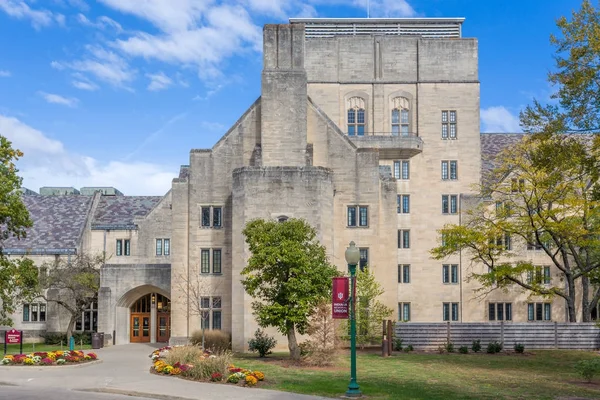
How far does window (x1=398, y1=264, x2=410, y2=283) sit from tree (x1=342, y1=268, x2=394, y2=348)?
14.1m

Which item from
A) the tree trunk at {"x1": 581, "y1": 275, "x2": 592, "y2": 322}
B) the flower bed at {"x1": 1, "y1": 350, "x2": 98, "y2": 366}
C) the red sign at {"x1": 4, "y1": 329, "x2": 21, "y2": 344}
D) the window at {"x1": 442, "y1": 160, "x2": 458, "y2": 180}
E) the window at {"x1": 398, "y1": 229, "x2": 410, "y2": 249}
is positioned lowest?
the flower bed at {"x1": 1, "y1": 350, "x2": 98, "y2": 366}

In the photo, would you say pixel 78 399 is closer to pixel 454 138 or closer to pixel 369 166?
pixel 369 166

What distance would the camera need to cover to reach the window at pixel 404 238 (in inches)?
2258

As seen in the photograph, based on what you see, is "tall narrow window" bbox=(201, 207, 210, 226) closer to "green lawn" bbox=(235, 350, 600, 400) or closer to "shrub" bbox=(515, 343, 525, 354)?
"green lawn" bbox=(235, 350, 600, 400)

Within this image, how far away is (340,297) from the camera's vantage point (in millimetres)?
25266

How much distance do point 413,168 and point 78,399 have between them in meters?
39.2

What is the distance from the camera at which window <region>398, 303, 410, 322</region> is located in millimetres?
56875

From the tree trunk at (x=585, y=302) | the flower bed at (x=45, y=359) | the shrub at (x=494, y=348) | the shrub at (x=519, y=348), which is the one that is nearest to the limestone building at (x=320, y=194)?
the tree trunk at (x=585, y=302)

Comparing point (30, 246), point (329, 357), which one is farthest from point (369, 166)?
point (30, 246)

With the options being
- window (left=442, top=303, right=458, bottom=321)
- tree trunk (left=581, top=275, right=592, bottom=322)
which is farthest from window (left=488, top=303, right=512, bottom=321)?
tree trunk (left=581, top=275, right=592, bottom=322)

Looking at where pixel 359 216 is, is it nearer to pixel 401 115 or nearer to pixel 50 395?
pixel 401 115

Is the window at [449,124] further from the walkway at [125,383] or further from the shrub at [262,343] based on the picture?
the walkway at [125,383]

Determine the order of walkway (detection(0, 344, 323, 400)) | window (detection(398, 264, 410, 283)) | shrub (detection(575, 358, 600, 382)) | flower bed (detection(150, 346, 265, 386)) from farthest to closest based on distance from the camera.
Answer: window (detection(398, 264, 410, 283)) → shrub (detection(575, 358, 600, 382)) → flower bed (detection(150, 346, 265, 386)) → walkway (detection(0, 344, 323, 400))

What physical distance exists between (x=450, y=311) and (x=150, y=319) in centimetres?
2218
